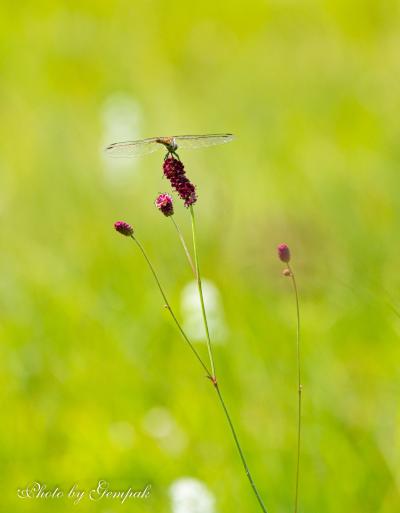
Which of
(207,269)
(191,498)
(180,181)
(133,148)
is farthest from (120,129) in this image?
(180,181)

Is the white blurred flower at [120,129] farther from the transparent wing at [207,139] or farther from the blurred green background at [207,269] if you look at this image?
the transparent wing at [207,139]

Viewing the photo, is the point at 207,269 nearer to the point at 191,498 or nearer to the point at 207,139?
the point at 191,498

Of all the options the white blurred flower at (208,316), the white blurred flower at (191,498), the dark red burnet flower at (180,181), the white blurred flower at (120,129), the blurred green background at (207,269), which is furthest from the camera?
the white blurred flower at (120,129)

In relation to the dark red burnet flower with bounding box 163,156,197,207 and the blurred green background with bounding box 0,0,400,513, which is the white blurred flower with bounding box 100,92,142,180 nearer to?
the blurred green background with bounding box 0,0,400,513

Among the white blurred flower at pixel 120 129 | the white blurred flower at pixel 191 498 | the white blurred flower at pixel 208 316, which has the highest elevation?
the white blurred flower at pixel 120 129

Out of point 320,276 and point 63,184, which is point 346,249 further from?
point 63,184

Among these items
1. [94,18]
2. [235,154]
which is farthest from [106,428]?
[94,18]

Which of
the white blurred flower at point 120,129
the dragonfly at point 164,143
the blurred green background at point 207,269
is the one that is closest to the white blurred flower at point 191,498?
the blurred green background at point 207,269

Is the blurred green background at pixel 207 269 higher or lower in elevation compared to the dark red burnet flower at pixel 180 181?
lower
